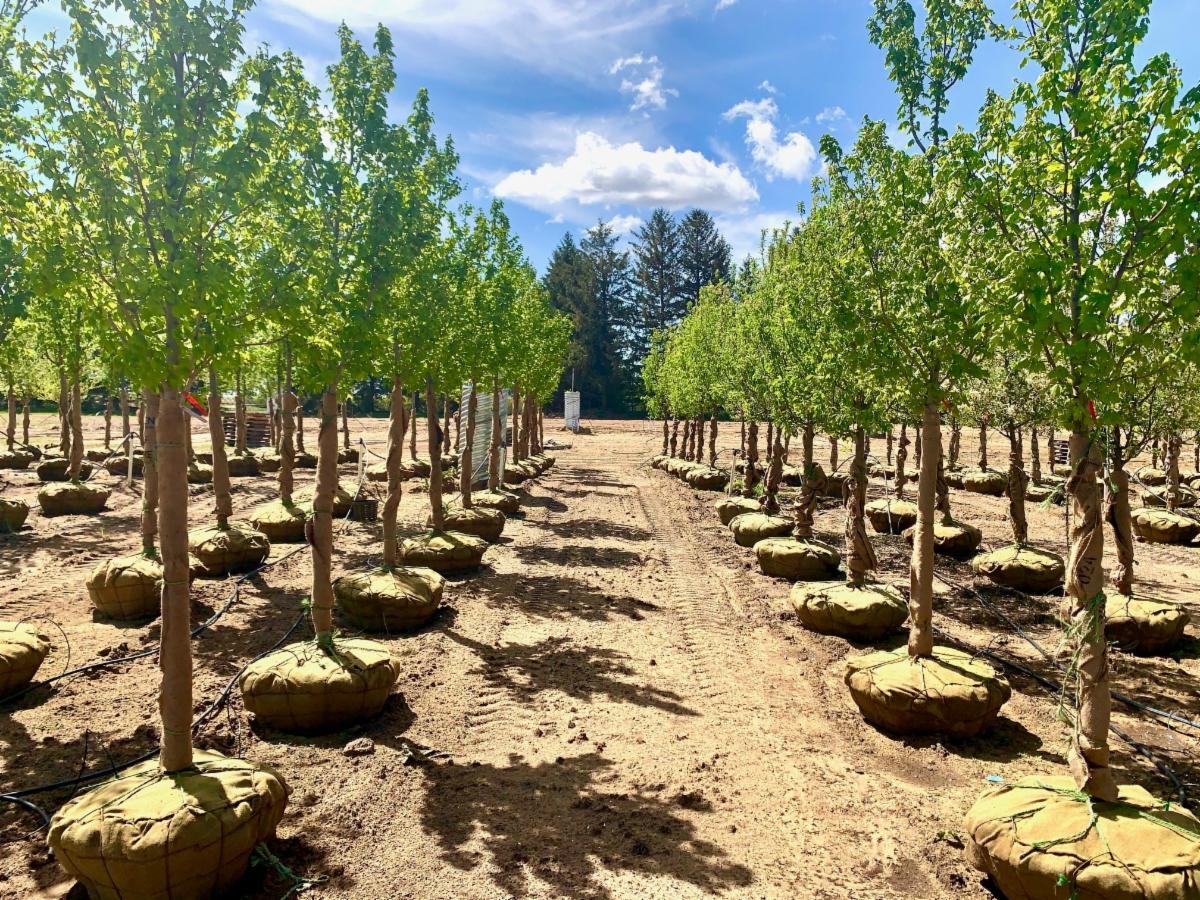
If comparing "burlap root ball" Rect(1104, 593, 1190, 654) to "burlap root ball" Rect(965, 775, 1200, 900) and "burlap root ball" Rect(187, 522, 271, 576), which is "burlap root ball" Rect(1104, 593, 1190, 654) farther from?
"burlap root ball" Rect(187, 522, 271, 576)

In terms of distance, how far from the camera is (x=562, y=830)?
16.4 ft

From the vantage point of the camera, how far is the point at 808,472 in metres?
12.4

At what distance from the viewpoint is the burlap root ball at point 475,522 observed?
46.0ft

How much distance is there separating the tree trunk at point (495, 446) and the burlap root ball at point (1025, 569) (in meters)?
12.0

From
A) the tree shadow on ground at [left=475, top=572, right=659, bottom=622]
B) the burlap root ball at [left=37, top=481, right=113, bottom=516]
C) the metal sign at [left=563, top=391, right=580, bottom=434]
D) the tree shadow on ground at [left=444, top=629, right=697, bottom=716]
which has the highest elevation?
the metal sign at [left=563, top=391, right=580, bottom=434]

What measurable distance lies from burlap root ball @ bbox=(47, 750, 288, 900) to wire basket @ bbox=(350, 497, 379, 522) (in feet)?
42.9

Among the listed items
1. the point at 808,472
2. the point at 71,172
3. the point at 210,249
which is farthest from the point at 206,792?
the point at 808,472

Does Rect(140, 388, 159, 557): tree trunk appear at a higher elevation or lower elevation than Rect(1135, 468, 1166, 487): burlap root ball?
higher

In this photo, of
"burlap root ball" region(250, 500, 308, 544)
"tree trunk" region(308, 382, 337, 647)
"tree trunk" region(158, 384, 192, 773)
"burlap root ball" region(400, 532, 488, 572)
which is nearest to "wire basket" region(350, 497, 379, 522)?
"burlap root ball" region(250, 500, 308, 544)

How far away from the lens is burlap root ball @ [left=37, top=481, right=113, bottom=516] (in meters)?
16.1

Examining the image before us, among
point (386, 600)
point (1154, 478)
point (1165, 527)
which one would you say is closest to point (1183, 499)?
point (1154, 478)

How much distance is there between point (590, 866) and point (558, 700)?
2786 millimetres

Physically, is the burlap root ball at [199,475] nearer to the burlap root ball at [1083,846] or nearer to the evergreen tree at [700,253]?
the burlap root ball at [1083,846]

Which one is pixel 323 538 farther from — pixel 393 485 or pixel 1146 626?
pixel 1146 626
